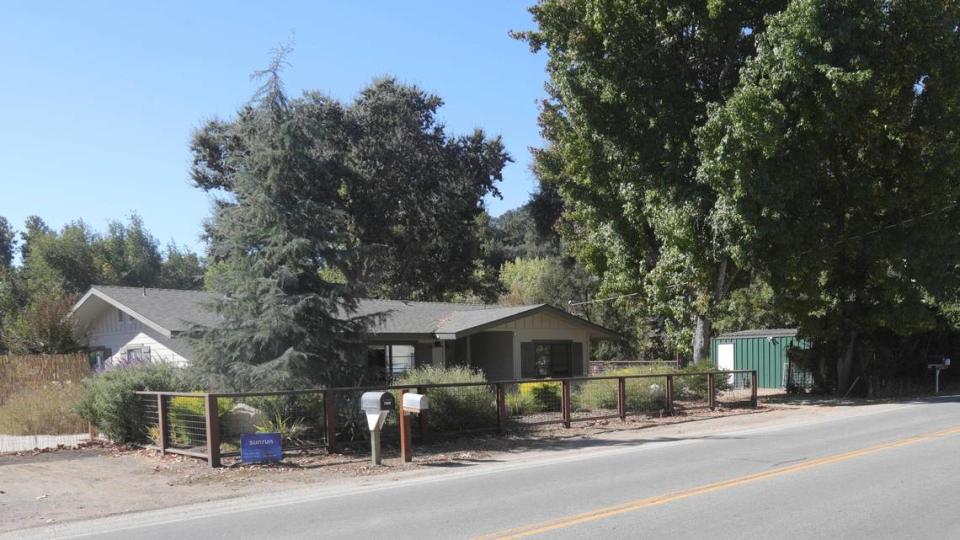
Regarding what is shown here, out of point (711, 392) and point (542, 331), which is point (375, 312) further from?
point (711, 392)

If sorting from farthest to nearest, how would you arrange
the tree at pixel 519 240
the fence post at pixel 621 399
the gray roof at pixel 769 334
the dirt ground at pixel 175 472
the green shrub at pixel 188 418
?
the tree at pixel 519 240 → the gray roof at pixel 769 334 → the fence post at pixel 621 399 → the green shrub at pixel 188 418 → the dirt ground at pixel 175 472

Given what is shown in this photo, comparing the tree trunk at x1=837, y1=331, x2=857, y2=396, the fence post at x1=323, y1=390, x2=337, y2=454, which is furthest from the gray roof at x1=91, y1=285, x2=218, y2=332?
the tree trunk at x1=837, y1=331, x2=857, y2=396

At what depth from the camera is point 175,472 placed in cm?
1198

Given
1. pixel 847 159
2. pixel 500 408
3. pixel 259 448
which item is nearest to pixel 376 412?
pixel 259 448

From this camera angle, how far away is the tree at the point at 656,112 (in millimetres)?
23719

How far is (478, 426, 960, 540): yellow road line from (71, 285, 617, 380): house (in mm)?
13792

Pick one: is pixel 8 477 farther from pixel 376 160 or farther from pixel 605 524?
pixel 376 160

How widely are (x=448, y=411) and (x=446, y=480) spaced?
452cm

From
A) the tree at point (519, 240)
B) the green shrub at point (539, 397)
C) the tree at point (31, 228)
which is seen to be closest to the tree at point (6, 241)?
the tree at point (31, 228)

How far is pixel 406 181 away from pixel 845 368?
23621 mm

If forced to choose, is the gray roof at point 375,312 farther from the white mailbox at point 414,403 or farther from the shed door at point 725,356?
the shed door at point 725,356

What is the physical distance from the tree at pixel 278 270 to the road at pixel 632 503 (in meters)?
4.29

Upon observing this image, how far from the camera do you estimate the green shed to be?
33.0 m

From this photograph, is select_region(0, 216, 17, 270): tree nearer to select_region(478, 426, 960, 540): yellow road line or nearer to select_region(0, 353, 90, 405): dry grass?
select_region(0, 353, 90, 405): dry grass
